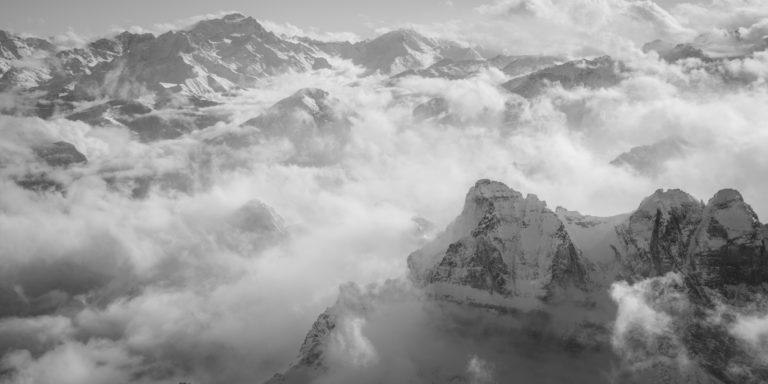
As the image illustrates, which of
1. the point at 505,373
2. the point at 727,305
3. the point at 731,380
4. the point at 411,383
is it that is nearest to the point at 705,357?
the point at 731,380

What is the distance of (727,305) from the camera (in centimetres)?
19900

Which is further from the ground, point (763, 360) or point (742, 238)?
point (742, 238)

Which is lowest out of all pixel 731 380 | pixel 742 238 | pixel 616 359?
pixel 731 380

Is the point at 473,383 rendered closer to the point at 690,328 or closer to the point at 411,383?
the point at 411,383

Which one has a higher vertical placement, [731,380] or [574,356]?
[574,356]

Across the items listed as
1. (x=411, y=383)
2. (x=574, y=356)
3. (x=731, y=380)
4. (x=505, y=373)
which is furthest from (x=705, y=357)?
(x=411, y=383)

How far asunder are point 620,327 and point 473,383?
50.5 m

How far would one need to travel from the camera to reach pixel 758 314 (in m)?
194

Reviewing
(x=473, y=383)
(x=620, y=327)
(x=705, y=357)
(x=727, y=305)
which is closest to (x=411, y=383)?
(x=473, y=383)

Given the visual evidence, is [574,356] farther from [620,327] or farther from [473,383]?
[473,383]

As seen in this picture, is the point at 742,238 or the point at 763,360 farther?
the point at 742,238

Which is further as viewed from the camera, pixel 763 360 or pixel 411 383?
pixel 411 383

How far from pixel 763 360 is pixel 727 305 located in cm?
2007

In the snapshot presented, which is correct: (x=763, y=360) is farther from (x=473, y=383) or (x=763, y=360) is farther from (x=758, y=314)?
(x=473, y=383)
